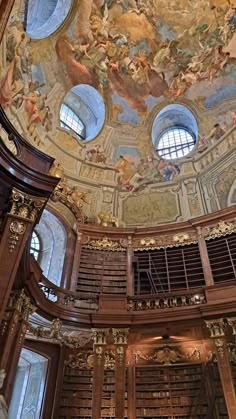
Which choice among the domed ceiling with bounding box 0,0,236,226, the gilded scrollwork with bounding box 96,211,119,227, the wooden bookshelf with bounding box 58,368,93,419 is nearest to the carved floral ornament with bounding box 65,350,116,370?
the wooden bookshelf with bounding box 58,368,93,419

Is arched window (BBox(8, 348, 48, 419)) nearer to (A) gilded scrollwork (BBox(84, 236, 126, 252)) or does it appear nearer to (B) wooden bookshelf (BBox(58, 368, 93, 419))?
(B) wooden bookshelf (BBox(58, 368, 93, 419))

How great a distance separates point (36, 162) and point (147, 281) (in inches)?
215

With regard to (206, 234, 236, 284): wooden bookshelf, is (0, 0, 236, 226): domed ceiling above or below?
above

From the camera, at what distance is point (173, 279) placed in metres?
10.3

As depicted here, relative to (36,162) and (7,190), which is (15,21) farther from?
(7,190)

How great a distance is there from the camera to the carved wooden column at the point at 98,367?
7.42m

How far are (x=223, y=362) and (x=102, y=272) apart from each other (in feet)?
14.4

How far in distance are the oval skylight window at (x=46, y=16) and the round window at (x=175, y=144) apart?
21.7ft

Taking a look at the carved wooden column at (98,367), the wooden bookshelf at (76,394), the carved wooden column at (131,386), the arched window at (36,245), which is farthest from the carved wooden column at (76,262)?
the carved wooden column at (131,386)

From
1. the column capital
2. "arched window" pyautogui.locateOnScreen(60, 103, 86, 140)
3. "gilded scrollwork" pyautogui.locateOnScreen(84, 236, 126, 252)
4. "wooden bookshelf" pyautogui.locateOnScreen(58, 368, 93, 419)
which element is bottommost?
"wooden bookshelf" pyautogui.locateOnScreen(58, 368, 93, 419)

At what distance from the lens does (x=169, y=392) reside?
797 cm

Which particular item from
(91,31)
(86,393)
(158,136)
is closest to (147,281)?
(86,393)

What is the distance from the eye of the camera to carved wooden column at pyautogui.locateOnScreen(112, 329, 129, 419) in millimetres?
7391

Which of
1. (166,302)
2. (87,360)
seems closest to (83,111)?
(166,302)
